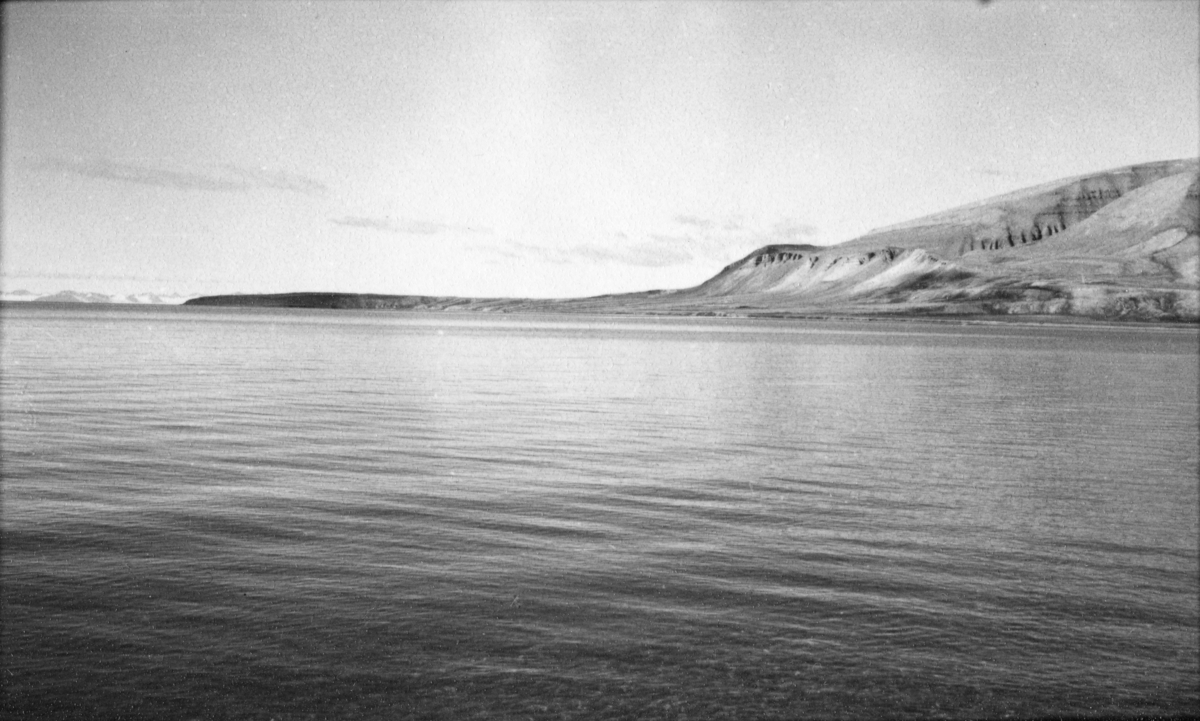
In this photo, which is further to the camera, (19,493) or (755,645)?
(19,493)

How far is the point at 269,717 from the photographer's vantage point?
1104 cm

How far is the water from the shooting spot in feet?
39.4

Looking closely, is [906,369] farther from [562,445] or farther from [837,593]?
[837,593]

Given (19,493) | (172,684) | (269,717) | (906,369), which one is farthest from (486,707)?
(906,369)

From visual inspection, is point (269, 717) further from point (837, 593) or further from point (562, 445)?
point (562, 445)

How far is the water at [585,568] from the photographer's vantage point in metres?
12.0

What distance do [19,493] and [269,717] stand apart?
1542 cm

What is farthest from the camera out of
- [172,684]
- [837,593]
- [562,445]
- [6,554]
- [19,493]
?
[562,445]

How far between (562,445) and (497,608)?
18.3 m

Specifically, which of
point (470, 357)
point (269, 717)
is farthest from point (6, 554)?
point (470, 357)

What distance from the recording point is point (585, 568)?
16719 mm

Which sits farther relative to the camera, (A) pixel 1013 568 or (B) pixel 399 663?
(A) pixel 1013 568

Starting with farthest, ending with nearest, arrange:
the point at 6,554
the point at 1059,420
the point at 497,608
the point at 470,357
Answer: the point at 470,357 < the point at 1059,420 < the point at 6,554 < the point at 497,608

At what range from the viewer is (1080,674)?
506 inches
